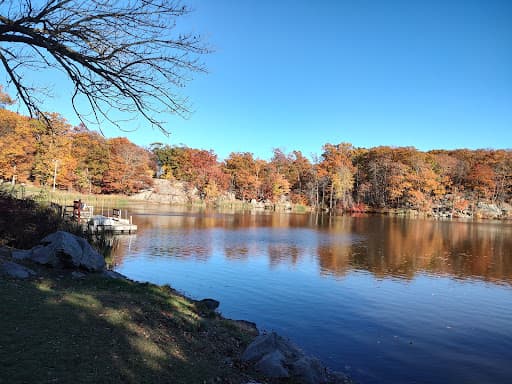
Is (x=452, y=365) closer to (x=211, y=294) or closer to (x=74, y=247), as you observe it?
(x=211, y=294)

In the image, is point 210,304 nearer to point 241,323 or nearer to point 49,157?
point 241,323

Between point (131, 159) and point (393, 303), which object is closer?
point (393, 303)

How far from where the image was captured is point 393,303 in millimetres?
12594

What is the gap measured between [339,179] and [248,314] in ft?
210

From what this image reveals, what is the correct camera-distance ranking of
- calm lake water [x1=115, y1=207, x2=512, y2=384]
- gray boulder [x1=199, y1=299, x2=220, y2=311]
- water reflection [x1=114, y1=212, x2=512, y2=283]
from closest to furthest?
calm lake water [x1=115, y1=207, x2=512, y2=384] < gray boulder [x1=199, y1=299, x2=220, y2=311] < water reflection [x1=114, y1=212, x2=512, y2=283]

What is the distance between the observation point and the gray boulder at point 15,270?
704 cm

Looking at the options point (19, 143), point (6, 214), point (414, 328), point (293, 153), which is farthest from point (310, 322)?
point (293, 153)

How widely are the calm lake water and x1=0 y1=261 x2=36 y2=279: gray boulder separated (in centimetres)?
506

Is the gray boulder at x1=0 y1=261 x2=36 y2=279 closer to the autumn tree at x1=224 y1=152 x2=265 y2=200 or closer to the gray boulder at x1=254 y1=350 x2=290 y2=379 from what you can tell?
the gray boulder at x1=254 y1=350 x2=290 y2=379

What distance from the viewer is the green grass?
415cm

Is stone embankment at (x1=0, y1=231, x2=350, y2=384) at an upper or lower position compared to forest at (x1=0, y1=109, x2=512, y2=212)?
lower

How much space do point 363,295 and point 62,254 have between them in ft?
31.7

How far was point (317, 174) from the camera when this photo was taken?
7456 cm

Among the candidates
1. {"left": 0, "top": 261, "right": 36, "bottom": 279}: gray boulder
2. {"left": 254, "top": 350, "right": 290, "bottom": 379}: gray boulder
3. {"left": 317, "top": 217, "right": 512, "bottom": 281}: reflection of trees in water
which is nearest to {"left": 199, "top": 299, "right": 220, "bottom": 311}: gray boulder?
{"left": 254, "top": 350, "right": 290, "bottom": 379}: gray boulder
